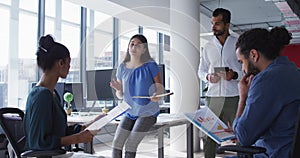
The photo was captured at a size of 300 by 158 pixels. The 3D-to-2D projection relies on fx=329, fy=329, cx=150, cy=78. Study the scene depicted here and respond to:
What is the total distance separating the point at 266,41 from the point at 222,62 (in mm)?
993

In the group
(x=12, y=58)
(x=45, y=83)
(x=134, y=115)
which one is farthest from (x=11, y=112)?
(x=12, y=58)

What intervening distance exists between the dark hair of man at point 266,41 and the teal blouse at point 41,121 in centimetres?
94

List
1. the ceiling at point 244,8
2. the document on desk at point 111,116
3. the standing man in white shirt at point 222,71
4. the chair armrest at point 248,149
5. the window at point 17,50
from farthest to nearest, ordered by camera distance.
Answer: the ceiling at point 244,8, the window at point 17,50, the standing man in white shirt at point 222,71, the document on desk at point 111,116, the chair armrest at point 248,149

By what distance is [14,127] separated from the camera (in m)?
1.75

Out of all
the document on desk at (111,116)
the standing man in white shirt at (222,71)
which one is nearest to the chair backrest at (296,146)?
the document on desk at (111,116)

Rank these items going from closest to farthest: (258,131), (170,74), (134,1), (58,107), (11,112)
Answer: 1. (258,131)
2. (58,107)
3. (11,112)
4. (170,74)
5. (134,1)

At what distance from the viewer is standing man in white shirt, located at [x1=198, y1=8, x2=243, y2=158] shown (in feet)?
7.61

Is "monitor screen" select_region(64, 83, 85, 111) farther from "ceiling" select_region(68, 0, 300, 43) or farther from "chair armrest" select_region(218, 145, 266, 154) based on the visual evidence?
"chair armrest" select_region(218, 145, 266, 154)

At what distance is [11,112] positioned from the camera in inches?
68.4

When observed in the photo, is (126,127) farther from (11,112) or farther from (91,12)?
(91,12)

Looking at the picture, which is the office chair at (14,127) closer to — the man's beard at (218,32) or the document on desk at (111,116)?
the document on desk at (111,116)

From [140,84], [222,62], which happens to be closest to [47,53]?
[140,84]

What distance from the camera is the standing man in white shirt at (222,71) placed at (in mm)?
2320

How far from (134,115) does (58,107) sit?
0.66 m
